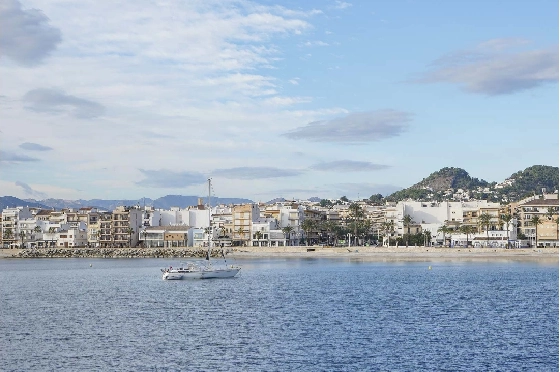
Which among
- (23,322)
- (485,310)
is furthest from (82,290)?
(485,310)

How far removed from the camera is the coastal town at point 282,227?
141875 millimetres

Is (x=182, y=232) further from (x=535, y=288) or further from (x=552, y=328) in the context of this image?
(x=552, y=328)

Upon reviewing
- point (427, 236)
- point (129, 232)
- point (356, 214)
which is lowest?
point (427, 236)

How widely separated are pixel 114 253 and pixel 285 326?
10823cm

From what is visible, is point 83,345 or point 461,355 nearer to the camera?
point 461,355

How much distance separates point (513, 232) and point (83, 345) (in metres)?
119

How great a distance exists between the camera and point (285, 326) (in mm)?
40500

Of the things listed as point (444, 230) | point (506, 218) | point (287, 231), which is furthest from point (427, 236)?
point (287, 231)

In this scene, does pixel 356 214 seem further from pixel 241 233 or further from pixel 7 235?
pixel 7 235

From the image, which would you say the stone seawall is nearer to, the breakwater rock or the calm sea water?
the breakwater rock

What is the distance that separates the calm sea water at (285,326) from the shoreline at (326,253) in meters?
51.2

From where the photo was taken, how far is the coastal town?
141875 mm

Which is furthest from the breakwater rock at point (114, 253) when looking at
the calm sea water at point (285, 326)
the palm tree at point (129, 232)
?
the calm sea water at point (285, 326)

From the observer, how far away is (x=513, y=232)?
464 feet
